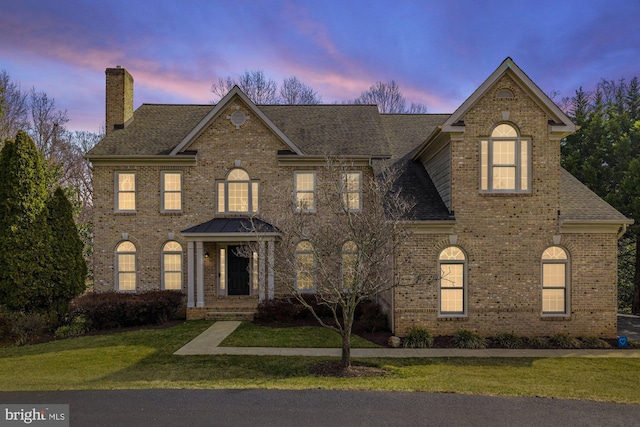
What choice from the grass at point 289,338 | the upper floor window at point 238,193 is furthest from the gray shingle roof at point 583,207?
the upper floor window at point 238,193

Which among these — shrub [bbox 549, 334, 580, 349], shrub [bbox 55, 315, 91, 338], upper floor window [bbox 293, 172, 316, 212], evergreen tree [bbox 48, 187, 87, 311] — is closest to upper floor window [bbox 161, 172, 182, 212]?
evergreen tree [bbox 48, 187, 87, 311]

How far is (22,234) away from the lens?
15047 mm

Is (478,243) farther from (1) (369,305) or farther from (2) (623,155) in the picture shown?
(2) (623,155)

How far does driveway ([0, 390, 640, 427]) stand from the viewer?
284 inches

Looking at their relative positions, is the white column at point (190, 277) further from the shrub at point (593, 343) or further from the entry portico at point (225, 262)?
the shrub at point (593, 343)

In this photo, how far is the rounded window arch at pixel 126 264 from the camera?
1898cm

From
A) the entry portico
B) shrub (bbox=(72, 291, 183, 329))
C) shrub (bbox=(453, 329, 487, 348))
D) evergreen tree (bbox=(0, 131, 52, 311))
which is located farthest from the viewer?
the entry portico

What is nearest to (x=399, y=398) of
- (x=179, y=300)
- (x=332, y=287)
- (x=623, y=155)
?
(x=332, y=287)

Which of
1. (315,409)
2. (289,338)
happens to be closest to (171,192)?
(289,338)

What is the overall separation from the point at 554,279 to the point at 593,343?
2.27 metres

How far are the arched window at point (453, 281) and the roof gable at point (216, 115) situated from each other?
27.6ft

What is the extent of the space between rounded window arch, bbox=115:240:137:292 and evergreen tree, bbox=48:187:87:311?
2454 millimetres

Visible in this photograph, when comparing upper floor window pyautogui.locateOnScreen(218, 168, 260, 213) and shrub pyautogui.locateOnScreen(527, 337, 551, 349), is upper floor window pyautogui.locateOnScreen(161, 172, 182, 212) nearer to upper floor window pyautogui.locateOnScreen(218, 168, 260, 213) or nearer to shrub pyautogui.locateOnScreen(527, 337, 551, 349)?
upper floor window pyautogui.locateOnScreen(218, 168, 260, 213)

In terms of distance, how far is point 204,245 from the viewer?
1902 centimetres
